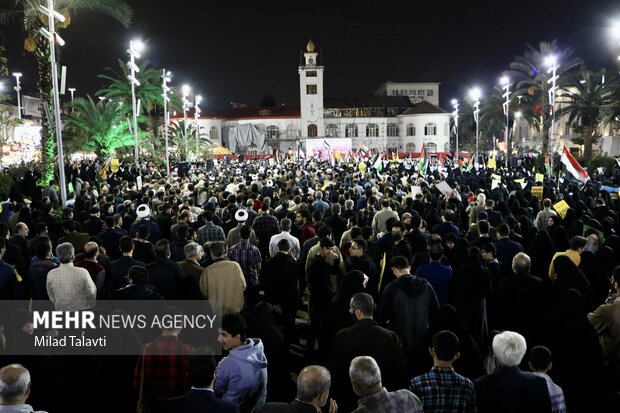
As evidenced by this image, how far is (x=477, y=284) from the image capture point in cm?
717

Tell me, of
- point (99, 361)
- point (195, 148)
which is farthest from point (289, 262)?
point (195, 148)

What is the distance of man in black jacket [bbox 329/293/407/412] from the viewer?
210 inches

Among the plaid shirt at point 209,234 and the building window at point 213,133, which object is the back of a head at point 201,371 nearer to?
the plaid shirt at point 209,234

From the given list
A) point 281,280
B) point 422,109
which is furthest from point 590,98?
point 422,109

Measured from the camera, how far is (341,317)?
6.70 metres

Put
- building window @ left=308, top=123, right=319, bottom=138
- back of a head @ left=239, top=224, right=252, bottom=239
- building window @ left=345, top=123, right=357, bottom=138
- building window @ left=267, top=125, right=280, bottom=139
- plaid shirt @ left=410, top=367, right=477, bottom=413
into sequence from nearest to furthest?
1. plaid shirt @ left=410, top=367, right=477, bottom=413
2. back of a head @ left=239, top=224, right=252, bottom=239
3. building window @ left=267, top=125, right=280, bottom=139
4. building window @ left=308, top=123, right=319, bottom=138
5. building window @ left=345, top=123, right=357, bottom=138

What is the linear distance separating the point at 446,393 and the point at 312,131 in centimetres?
8539

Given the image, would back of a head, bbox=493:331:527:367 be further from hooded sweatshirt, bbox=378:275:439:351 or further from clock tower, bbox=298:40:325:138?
clock tower, bbox=298:40:325:138

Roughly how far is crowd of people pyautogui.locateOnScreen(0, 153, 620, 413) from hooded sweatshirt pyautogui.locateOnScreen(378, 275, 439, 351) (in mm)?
13

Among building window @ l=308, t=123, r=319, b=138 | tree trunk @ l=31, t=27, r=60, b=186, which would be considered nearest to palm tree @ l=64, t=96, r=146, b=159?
tree trunk @ l=31, t=27, r=60, b=186

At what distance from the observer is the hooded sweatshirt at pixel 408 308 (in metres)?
6.45

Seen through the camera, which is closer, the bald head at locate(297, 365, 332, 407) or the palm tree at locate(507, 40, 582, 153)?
the bald head at locate(297, 365, 332, 407)

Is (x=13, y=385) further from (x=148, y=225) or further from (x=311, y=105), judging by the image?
(x=311, y=105)

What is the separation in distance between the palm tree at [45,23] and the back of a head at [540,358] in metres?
20.2
